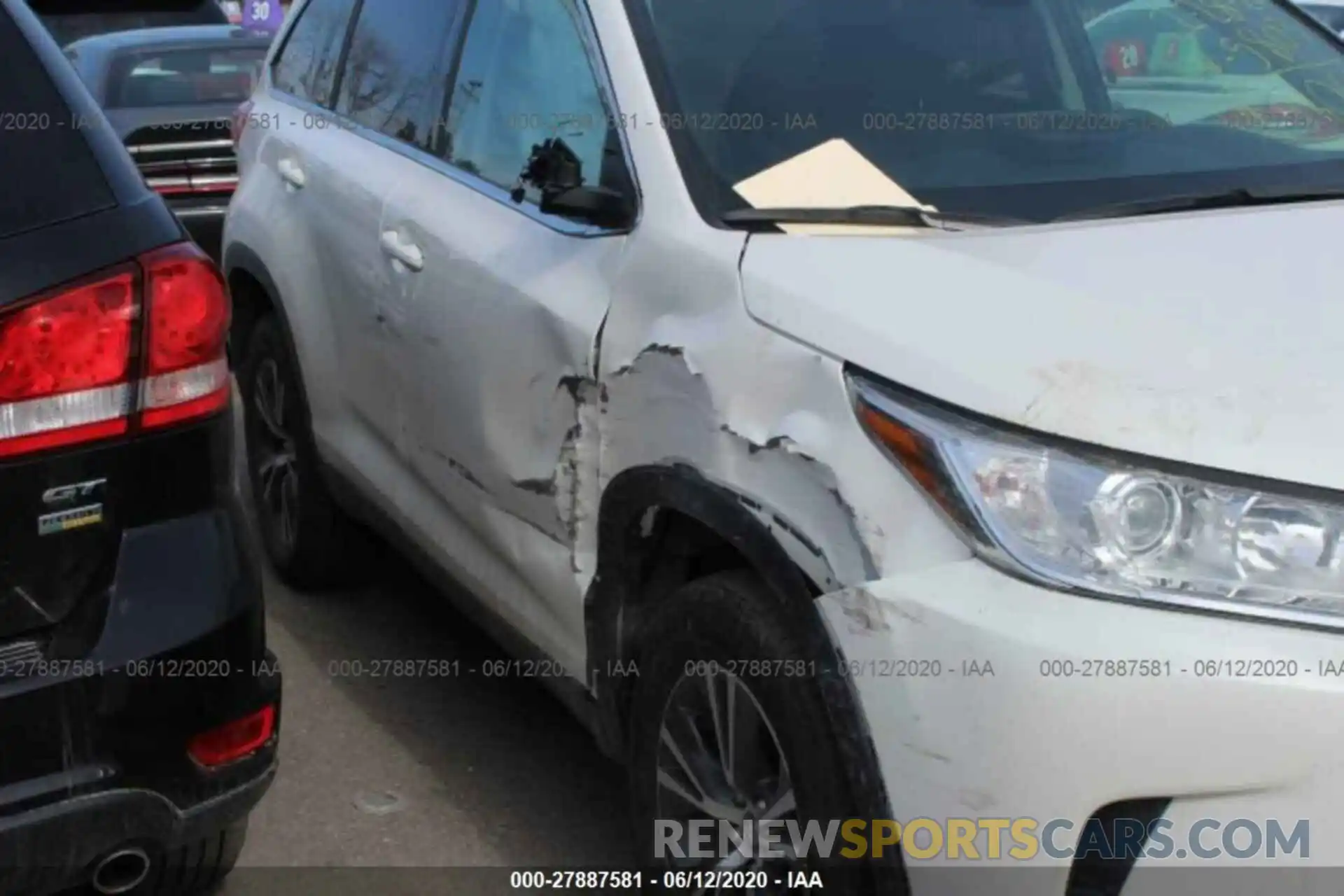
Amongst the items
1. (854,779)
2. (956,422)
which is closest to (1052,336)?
(956,422)

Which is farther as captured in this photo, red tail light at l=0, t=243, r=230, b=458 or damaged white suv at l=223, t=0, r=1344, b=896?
red tail light at l=0, t=243, r=230, b=458

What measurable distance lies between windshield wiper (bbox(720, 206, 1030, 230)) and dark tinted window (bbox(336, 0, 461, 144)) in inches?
49.3

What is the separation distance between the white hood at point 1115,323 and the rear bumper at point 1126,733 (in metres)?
0.21

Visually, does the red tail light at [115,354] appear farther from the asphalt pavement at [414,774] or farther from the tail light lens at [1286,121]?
the tail light lens at [1286,121]

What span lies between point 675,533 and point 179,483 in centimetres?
76

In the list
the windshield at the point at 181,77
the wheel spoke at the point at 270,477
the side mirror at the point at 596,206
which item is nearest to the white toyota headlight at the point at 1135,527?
the side mirror at the point at 596,206

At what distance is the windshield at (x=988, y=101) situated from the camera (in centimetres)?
286

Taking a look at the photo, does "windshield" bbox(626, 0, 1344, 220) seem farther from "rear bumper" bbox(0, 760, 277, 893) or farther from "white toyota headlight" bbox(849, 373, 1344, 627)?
"rear bumper" bbox(0, 760, 277, 893)

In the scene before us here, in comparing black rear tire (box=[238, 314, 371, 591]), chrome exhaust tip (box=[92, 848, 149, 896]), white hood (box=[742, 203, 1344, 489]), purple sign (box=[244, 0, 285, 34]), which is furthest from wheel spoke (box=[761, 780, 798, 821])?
purple sign (box=[244, 0, 285, 34])

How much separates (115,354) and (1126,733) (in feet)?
4.61

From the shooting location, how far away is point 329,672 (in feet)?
13.9

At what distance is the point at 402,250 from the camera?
3.54 meters

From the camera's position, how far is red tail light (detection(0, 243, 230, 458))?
223 cm

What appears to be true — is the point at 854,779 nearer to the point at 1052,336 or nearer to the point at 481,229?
the point at 1052,336
